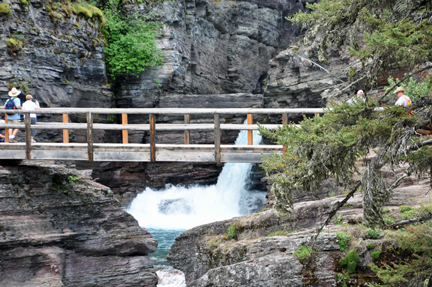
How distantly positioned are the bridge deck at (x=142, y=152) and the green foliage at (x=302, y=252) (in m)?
2.67

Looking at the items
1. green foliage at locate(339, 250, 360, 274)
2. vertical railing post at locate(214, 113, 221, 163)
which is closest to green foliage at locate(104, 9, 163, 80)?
vertical railing post at locate(214, 113, 221, 163)

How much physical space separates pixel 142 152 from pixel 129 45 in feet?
44.2

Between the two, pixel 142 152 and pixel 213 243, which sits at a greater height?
pixel 142 152

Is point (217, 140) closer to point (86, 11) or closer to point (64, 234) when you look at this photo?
point (64, 234)

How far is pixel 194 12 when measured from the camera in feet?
82.7

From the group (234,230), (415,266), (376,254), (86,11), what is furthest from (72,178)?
(86,11)

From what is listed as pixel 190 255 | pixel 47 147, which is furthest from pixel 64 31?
pixel 190 255

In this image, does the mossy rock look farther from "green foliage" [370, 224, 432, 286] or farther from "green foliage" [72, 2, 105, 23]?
"green foliage" [370, 224, 432, 286]

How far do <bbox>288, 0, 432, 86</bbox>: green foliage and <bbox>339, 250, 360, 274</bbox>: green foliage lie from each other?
A: 376 cm

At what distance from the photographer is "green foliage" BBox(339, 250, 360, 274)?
6971mm

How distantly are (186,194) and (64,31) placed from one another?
1054 cm

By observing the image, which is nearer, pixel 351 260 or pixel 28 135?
pixel 351 260

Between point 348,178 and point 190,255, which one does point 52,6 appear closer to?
point 190,255

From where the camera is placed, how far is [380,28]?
420cm
